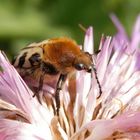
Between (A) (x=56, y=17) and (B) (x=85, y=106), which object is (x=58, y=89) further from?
(A) (x=56, y=17)

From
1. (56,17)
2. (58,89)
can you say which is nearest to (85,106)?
(58,89)

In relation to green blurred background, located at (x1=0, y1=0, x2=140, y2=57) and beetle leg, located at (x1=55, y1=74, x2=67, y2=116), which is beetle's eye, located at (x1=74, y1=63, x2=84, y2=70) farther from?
green blurred background, located at (x1=0, y1=0, x2=140, y2=57)

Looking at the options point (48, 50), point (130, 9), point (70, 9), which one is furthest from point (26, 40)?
point (48, 50)

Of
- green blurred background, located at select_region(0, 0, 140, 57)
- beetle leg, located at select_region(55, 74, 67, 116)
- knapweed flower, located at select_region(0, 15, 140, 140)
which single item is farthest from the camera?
green blurred background, located at select_region(0, 0, 140, 57)

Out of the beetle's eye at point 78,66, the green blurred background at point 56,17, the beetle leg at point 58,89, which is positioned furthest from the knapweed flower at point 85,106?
the green blurred background at point 56,17

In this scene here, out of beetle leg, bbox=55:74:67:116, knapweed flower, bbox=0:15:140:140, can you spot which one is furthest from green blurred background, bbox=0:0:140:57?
beetle leg, bbox=55:74:67:116
